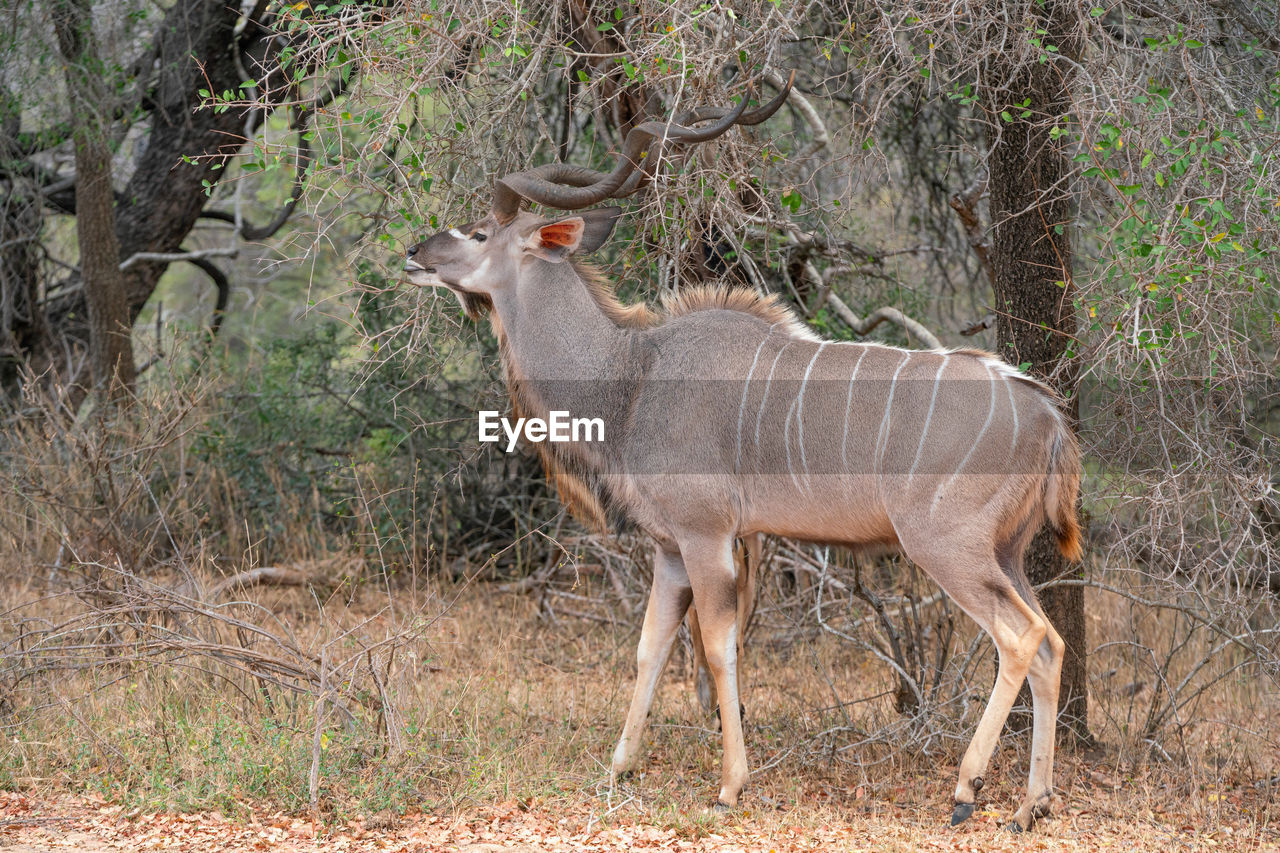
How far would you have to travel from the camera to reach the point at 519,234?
5.18 meters

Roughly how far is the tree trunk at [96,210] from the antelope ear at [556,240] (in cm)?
398

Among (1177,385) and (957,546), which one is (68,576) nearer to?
(957,546)

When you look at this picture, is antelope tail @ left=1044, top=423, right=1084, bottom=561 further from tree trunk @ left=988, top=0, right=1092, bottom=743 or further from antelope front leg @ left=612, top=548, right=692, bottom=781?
antelope front leg @ left=612, top=548, right=692, bottom=781

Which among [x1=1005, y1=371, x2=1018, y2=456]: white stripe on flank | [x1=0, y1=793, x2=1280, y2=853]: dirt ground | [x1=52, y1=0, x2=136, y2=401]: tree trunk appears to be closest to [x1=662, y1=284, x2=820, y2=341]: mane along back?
[x1=1005, y1=371, x2=1018, y2=456]: white stripe on flank

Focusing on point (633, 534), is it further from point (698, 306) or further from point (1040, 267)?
point (1040, 267)

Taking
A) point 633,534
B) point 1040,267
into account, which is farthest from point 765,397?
point 1040,267

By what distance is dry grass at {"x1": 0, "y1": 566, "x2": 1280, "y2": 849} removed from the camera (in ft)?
14.3

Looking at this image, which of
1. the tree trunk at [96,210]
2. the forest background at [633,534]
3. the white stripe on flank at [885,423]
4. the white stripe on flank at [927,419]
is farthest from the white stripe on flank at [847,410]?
the tree trunk at [96,210]

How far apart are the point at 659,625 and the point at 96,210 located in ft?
17.9

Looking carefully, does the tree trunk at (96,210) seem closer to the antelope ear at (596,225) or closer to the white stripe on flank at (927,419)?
the antelope ear at (596,225)

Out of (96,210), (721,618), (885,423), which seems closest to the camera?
(885,423)

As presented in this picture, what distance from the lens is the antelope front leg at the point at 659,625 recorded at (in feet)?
16.3

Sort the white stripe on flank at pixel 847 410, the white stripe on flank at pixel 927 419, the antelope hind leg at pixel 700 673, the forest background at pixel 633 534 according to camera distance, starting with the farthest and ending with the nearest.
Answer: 1. the antelope hind leg at pixel 700 673
2. the forest background at pixel 633 534
3. the white stripe on flank at pixel 847 410
4. the white stripe on flank at pixel 927 419

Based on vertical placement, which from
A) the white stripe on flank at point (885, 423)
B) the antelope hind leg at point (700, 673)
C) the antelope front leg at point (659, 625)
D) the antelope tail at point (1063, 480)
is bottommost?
the antelope hind leg at point (700, 673)
